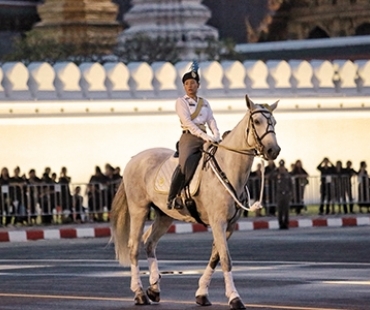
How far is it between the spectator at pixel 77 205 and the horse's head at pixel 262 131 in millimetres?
19706

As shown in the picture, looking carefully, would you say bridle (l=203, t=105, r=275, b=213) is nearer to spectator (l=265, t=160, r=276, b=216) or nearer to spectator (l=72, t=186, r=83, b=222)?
spectator (l=72, t=186, r=83, b=222)

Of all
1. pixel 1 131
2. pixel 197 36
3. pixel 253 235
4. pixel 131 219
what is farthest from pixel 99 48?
pixel 131 219

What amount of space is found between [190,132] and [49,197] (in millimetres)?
18850

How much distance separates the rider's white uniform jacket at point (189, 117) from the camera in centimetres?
1881

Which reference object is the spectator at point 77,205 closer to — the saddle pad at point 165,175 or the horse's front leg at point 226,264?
the saddle pad at point 165,175

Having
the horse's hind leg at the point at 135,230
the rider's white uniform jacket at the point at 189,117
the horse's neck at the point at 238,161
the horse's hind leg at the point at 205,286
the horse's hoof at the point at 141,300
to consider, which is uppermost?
the rider's white uniform jacket at the point at 189,117

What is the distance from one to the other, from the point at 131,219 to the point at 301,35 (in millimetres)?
45148

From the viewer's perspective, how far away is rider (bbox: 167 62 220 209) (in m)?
18.8

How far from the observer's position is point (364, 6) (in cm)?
6319

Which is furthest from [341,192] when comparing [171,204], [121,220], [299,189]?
[171,204]

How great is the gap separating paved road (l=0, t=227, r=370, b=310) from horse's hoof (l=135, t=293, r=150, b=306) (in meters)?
0.10

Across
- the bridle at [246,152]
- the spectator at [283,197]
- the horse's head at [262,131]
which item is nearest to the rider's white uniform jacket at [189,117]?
the bridle at [246,152]

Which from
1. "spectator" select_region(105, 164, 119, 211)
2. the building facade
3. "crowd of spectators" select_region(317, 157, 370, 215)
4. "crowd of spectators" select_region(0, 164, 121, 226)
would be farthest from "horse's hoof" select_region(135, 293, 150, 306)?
the building facade

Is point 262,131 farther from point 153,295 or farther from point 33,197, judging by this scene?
point 33,197
